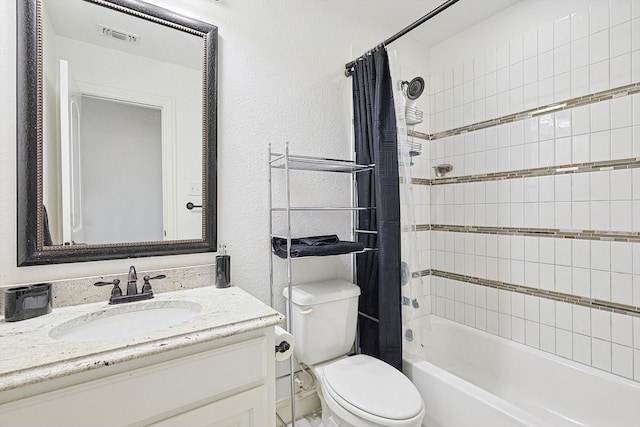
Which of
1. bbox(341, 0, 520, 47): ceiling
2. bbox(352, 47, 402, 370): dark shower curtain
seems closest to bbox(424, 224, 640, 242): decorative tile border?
bbox(352, 47, 402, 370): dark shower curtain

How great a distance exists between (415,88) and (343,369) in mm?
1531

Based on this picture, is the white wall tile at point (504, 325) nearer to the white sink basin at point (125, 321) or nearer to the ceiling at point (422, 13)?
the white sink basin at point (125, 321)

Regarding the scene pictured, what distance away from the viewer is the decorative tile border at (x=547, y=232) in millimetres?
1401

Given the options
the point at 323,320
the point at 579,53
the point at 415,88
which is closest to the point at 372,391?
the point at 323,320

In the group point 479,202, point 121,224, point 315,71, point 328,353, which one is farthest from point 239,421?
point 479,202

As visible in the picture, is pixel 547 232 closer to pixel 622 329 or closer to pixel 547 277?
pixel 547 277

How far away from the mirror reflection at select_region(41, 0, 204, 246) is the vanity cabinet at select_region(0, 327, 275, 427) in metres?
0.62

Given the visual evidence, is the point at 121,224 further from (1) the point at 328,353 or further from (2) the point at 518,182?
(2) the point at 518,182

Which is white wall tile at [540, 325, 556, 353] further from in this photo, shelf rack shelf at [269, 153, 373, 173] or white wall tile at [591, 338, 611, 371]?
shelf rack shelf at [269, 153, 373, 173]

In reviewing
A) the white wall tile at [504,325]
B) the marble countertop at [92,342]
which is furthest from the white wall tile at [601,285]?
the marble countertop at [92,342]

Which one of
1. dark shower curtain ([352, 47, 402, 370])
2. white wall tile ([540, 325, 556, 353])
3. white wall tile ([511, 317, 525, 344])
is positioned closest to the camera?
dark shower curtain ([352, 47, 402, 370])

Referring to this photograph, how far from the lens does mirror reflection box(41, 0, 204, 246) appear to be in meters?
1.10

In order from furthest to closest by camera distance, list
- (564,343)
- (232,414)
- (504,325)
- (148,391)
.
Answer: (504,325) → (564,343) → (232,414) → (148,391)

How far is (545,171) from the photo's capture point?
5.45 ft
